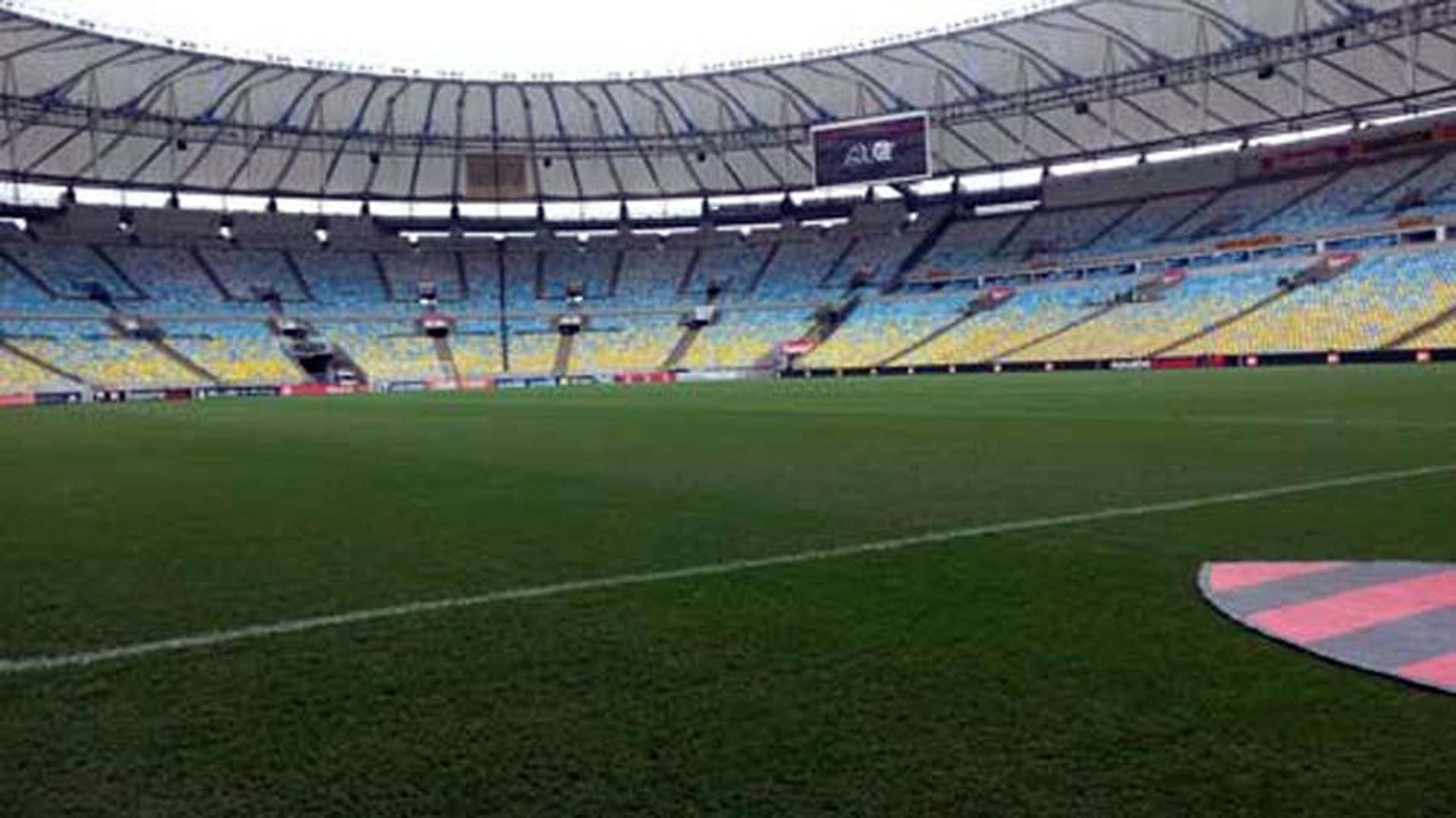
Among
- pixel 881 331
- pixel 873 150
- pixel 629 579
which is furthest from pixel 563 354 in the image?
pixel 629 579

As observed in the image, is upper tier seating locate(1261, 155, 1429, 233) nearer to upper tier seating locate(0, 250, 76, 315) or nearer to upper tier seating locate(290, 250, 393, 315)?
upper tier seating locate(290, 250, 393, 315)

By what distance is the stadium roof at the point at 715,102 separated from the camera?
155ft

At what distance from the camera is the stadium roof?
47.3 metres

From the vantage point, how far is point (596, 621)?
4855mm

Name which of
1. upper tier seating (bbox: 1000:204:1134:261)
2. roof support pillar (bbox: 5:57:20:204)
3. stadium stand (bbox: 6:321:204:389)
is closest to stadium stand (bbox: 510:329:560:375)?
stadium stand (bbox: 6:321:204:389)

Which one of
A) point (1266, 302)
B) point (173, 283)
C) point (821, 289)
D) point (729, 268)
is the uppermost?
point (729, 268)

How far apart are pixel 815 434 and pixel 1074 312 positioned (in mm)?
41778

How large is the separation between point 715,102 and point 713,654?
6045 cm

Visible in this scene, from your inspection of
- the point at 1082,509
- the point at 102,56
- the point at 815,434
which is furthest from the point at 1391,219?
the point at 102,56

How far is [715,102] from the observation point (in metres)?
61.8

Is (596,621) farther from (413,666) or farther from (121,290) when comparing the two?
(121,290)

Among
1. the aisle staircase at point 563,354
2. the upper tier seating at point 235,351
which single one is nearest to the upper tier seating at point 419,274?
the aisle staircase at point 563,354

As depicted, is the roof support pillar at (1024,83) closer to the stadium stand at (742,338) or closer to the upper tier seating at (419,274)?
the stadium stand at (742,338)

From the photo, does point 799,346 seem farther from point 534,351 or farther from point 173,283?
point 173,283
